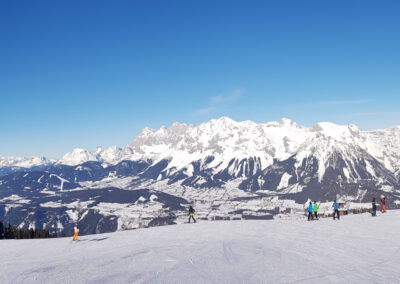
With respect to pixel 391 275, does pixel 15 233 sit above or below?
below

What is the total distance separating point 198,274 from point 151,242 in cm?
1560

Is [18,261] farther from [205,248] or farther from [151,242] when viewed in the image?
[205,248]

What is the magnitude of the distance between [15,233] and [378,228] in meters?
90.5

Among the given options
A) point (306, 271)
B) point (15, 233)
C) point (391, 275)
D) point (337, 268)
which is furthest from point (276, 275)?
point (15, 233)

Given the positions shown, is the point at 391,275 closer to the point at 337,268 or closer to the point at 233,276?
the point at 337,268

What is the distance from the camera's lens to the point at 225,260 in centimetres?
2520

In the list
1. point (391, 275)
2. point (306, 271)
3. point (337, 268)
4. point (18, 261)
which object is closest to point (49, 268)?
point (18, 261)

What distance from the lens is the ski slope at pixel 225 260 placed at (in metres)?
20.4

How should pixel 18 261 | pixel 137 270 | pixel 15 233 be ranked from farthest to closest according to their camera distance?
pixel 15 233 → pixel 18 261 → pixel 137 270

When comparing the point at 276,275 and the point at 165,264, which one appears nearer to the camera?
the point at 276,275

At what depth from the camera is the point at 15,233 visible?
90.1m

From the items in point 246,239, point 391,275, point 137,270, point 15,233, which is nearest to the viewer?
point 391,275

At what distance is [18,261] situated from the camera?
93.8 feet

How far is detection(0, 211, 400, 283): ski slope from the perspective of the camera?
20.4m
